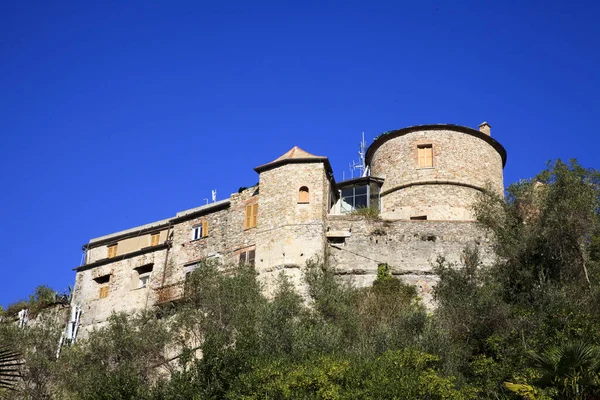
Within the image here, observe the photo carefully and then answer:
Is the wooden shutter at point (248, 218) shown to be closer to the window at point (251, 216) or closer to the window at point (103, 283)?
the window at point (251, 216)

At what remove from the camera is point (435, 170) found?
3634 centimetres

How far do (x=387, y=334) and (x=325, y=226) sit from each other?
9.13 meters

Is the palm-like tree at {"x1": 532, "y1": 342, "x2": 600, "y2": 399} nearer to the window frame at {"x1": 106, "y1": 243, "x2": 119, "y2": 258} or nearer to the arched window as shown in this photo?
the arched window

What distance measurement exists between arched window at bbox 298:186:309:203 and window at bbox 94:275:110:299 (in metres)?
10.9

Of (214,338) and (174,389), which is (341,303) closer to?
(214,338)

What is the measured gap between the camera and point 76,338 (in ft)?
119

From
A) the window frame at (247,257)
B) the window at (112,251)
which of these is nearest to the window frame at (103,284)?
the window at (112,251)

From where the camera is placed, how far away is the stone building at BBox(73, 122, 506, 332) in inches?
1280

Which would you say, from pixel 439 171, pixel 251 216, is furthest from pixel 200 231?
pixel 439 171

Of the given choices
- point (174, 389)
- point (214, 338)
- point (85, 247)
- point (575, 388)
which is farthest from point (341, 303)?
point (85, 247)

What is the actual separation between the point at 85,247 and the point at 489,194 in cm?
2046

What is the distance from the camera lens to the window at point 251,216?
3441cm

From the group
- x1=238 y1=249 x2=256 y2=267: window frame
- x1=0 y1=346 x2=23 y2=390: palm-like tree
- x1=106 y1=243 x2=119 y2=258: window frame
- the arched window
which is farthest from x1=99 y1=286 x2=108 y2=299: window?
the arched window

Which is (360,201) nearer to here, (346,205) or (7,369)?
(346,205)
